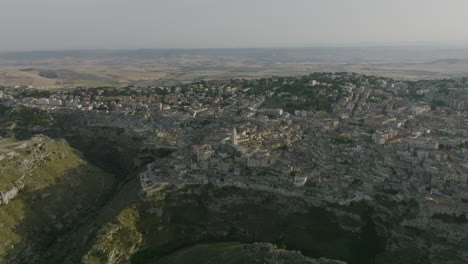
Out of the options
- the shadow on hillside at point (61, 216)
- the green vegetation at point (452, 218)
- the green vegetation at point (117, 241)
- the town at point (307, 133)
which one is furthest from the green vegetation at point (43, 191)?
the green vegetation at point (452, 218)

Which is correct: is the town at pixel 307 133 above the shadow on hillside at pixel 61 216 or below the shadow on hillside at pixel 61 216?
above

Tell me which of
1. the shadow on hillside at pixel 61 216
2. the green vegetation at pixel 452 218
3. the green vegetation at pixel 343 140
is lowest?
the shadow on hillside at pixel 61 216

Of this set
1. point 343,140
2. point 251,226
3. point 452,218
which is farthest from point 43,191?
point 452,218

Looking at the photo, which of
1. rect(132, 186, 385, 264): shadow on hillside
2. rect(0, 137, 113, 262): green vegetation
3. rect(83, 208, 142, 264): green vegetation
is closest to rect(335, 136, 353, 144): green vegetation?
rect(132, 186, 385, 264): shadow on hillside

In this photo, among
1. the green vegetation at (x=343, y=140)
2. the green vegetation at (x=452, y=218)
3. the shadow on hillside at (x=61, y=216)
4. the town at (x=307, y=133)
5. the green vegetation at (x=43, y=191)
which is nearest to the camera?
the green vegetation at (x=452, y=218)

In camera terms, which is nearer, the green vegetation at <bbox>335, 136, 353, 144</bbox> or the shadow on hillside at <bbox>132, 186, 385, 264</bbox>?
the shadow on hillside at <bbox>132, 186, 385, 264</bbox>

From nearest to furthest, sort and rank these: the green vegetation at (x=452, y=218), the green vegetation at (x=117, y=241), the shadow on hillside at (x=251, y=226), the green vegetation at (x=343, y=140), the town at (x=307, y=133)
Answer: the green vegetation at (x=117, y=241)
the green vegetation at (x=452, y=218)
the shadow on hillside at (x=251, y=226)
the town at (x=307, y=133)
the green vegetation at (x=343, y=140)

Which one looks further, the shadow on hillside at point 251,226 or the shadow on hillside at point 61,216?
the shadow on hillside at point 61,216

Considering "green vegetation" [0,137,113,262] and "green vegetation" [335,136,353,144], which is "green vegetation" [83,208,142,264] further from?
"green vegetation" [335,136,353,144]

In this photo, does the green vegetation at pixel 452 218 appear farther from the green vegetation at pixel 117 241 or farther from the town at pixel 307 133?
the green vegetation at pixel 117 241

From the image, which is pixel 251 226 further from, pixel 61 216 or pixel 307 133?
pixel 307 133

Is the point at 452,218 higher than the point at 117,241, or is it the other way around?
the point at 452,218

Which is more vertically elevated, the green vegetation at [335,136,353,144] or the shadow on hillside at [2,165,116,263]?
the green vegetation at [335,136,353,144]
